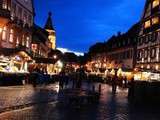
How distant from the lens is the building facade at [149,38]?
77062 millimetres

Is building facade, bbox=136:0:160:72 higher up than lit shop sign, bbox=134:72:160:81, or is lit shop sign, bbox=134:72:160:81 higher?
building facade, bbox=136:0:160:72

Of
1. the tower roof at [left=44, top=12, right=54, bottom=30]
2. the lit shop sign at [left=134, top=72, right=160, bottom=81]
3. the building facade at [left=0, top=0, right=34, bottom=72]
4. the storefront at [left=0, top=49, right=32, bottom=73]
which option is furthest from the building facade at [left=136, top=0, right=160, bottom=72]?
the tower roof at [left=44, top=12, right=54, bottom=30]

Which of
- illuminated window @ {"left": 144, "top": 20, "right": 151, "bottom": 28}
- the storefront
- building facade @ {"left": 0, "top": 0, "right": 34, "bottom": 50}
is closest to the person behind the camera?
the storefront

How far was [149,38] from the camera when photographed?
270 ft

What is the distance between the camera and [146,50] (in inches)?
3280

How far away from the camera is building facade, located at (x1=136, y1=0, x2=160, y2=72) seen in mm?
77062

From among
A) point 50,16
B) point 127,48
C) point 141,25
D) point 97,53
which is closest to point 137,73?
point 141,25

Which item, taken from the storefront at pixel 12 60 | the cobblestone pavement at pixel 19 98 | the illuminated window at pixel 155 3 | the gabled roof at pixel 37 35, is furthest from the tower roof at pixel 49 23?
the cobblestone pavement at pixel 19 98

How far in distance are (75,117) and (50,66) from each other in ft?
191

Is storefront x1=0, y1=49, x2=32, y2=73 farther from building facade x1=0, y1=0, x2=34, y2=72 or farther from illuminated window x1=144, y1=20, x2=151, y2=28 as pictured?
illuminated window x1=144, y1=20, x2=151, y2=28

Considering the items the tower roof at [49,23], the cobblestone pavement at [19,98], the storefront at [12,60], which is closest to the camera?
the cobblestone pavement at [19,98]

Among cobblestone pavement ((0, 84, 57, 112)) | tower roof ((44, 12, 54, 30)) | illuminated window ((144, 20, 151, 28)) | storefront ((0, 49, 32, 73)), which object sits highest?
tower roof ((44, 12, 54, 30))

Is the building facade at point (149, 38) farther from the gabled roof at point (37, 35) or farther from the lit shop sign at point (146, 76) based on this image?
the gabled roof at point (37, 35)

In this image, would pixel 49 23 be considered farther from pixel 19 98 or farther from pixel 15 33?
pixel 19 98
